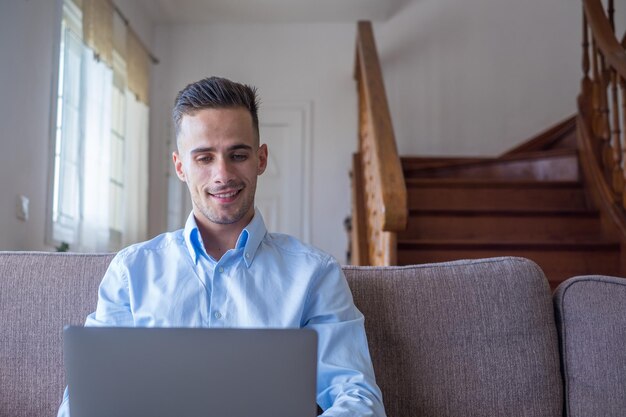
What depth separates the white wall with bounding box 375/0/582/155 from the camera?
18.8 feet

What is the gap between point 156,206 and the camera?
232 inches

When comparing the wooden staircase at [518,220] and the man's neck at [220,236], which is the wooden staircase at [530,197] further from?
the man's neck at [220,236]

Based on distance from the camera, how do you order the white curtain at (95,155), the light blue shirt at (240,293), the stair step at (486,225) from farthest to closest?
1. the white curtain at (95,155)
2. the stair step at (486,225)
3. the light blue shirt at (240,293)

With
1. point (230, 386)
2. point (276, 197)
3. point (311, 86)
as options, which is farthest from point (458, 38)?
point (230, 386)

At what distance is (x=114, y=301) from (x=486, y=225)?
283cm

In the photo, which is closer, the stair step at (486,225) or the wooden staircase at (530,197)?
the wooden staircase at (530,197)

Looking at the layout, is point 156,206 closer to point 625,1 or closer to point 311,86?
point 311,86

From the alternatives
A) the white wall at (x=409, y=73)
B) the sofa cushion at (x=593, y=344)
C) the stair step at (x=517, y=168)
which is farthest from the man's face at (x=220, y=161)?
the white wall at (x=409, y=73)

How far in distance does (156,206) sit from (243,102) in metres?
4.50

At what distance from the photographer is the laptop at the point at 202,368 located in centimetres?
99

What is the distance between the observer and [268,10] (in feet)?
19.3

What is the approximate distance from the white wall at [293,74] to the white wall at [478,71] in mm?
371

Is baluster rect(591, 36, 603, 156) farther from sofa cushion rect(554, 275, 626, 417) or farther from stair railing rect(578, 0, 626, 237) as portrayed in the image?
sofa cushion rect(554, 275, 626, 417)

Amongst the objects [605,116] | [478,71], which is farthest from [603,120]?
[478,71]
